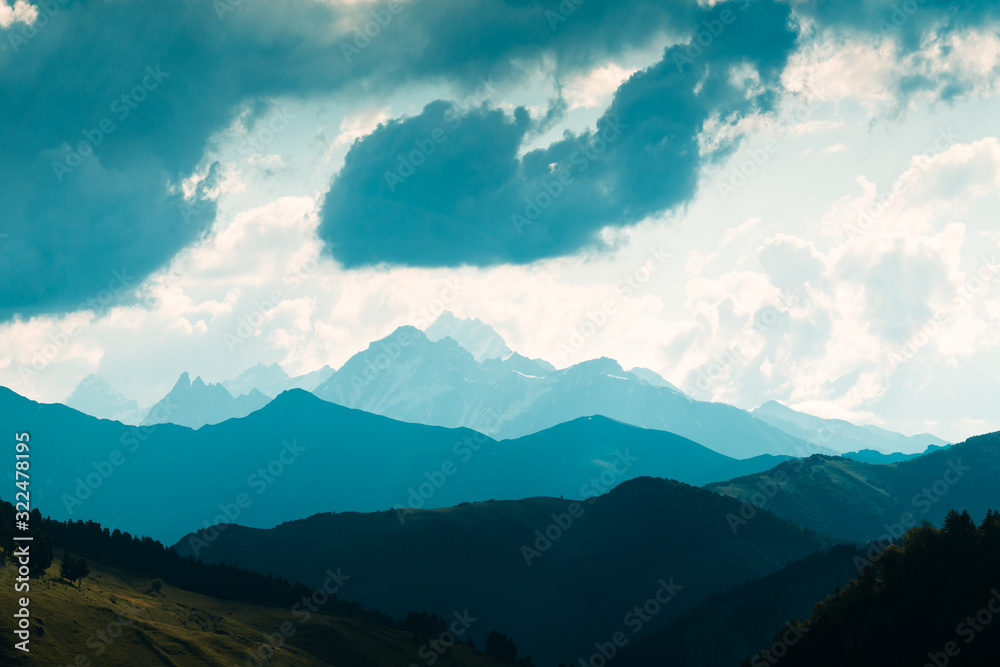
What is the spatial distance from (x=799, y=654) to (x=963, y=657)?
89.6ft

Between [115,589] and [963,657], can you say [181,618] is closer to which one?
[115,589]

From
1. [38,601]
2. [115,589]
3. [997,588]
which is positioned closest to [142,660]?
[38,601]

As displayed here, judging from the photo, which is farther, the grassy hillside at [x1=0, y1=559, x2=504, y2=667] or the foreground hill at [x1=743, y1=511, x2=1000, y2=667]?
the grassy hillside at [x1=0, y1=559, x2=504, y2=667]

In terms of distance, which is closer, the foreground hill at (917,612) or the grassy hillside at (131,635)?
the foreground hill at (917,612)

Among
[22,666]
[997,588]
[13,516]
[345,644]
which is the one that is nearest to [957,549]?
[997,588]

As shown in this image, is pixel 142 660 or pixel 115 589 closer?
pixel 142 660

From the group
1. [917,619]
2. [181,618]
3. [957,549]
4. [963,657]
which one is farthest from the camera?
[181,618]

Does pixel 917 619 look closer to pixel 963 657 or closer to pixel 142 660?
pixel 963 657

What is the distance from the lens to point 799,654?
Result: 456 feet

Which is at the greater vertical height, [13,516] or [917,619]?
[13,516]

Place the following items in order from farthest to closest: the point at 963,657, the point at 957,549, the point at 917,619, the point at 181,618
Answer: the point at 181,618 < the point at 957,549 < the point at 917,619 < the point at 963,657

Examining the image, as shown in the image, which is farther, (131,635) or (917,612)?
(131,635)

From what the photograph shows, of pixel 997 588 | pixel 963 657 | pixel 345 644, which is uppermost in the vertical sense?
pixel 997 588

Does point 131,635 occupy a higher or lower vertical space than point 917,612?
lower
